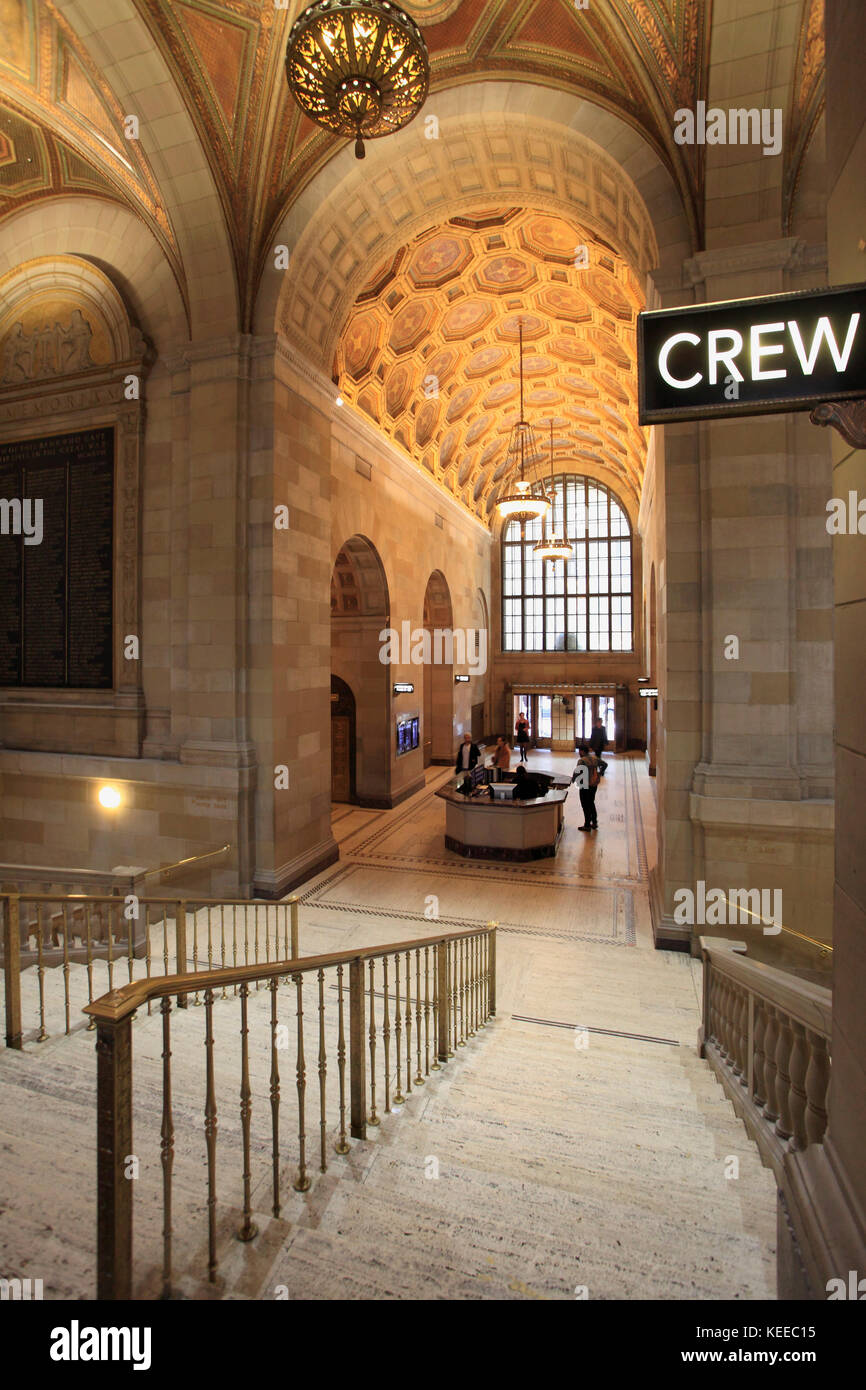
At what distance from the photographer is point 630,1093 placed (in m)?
3.95

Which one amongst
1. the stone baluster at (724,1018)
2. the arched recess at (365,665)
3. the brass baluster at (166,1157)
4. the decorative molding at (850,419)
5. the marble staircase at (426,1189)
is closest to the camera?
the decorative molding at (850,419)

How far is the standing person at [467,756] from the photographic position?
1321 cm

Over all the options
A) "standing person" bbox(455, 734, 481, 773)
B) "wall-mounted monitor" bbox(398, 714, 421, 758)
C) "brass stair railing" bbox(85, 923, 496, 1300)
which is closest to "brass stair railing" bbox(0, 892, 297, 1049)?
"brass stair railing" bbox(85, 923, 496, 1300)

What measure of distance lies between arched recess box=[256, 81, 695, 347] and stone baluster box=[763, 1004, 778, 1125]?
7.09 metres

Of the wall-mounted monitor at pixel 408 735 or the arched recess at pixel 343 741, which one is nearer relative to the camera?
the arched recess at pixel 343 741

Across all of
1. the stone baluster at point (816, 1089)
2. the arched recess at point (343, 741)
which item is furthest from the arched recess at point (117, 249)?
the stone baluster at point (816, 1089)

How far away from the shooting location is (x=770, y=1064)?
3.14m

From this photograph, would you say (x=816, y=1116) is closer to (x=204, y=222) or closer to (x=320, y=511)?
(x=320, y=511)

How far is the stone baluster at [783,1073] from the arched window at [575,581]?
21689 millimetres

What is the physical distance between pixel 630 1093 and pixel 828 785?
391cm

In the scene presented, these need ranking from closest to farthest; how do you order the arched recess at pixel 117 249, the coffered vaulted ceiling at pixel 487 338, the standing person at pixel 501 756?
the arched recess at pixel 117 249
the coffered vaulted ceiling at pixel 487 338
the standing person at pixel 501 756

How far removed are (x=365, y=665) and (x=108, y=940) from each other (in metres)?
8.75

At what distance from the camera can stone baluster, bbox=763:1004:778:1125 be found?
3.10 metres

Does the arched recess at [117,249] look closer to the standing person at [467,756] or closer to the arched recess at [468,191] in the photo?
the arched recess at [468,191]
